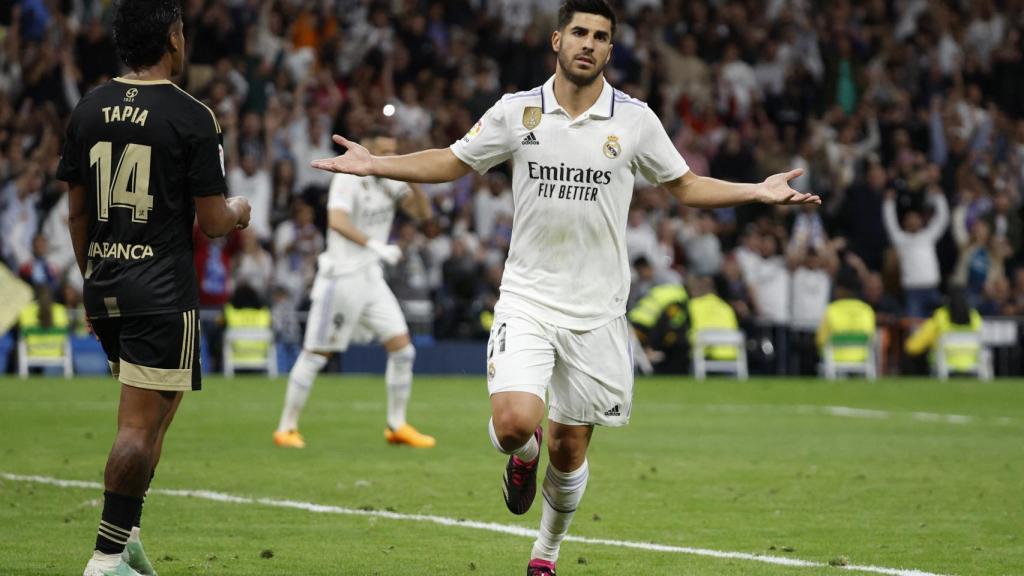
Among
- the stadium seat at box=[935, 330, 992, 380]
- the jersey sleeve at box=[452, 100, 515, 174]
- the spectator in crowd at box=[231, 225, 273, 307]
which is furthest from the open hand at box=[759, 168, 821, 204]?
the stadium seat at box=[935, 330, 992, 380]

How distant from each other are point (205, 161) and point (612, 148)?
1901mm

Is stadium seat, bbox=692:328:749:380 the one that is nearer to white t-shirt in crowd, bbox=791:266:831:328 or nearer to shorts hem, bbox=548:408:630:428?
white t-shirt in crowd, bbox=791:266:831:328

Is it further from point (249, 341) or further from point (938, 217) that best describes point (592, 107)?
point (938, 217)

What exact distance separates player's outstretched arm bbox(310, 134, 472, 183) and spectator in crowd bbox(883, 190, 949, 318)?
66.7 ft

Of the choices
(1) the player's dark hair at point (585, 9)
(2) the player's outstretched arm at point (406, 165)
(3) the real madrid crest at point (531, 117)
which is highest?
(1) the player's dark hair at point (585, 9)

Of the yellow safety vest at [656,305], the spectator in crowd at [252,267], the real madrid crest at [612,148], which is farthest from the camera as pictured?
the yellow safety vest at [656,305]

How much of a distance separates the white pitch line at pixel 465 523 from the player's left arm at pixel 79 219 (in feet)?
10.9

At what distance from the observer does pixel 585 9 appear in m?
7.79

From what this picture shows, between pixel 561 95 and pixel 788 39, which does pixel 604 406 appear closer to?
pixel 561 95

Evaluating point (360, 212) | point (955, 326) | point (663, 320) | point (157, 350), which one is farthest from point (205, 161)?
point (955, 326)

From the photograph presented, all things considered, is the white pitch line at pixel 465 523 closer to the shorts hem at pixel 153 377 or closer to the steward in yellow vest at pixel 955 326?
the shorts hem at pixel 153 377

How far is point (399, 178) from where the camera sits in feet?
25.9

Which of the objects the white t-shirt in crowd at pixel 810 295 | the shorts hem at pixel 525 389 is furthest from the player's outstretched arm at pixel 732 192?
the white t-shirt in crowd at pixel 810 295

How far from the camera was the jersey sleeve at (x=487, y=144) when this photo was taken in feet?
25.7
